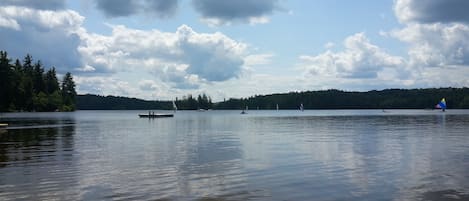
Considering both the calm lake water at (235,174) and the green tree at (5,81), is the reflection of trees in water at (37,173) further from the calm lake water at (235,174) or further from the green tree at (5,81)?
the green tree at (5,81)

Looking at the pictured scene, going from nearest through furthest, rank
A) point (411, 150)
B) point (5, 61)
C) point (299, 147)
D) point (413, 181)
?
1. point (413, 181)
2. point (411, 150)
3. point (299, 147)
4. point (5, 61)

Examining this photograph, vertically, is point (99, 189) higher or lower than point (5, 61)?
lower

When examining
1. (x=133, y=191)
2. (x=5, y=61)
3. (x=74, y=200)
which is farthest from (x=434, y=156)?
(x=5, y=61)

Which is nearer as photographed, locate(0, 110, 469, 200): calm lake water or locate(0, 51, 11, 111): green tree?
locate(0, 110, 469, 200): calm lake water

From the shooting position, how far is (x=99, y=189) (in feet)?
59.1

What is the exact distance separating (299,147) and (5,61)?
110885mm

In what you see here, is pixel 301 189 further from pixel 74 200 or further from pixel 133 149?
pixel 133 149

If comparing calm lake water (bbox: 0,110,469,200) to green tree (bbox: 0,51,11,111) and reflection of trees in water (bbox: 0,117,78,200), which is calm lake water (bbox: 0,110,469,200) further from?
green tree (bbox: 0,51,11,111)

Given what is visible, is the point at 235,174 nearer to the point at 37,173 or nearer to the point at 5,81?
the point at 37,173

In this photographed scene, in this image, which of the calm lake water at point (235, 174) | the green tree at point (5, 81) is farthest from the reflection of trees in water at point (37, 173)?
the green tree at point (5, 81)

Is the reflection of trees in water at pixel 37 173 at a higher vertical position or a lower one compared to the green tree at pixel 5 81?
lower

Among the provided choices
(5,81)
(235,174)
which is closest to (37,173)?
(235,174)

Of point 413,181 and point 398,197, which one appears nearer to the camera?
point 398,197

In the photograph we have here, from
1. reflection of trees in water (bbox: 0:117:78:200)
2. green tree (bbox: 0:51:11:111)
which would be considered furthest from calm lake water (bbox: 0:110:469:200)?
green tree (bbox: 0:51:11:111)
